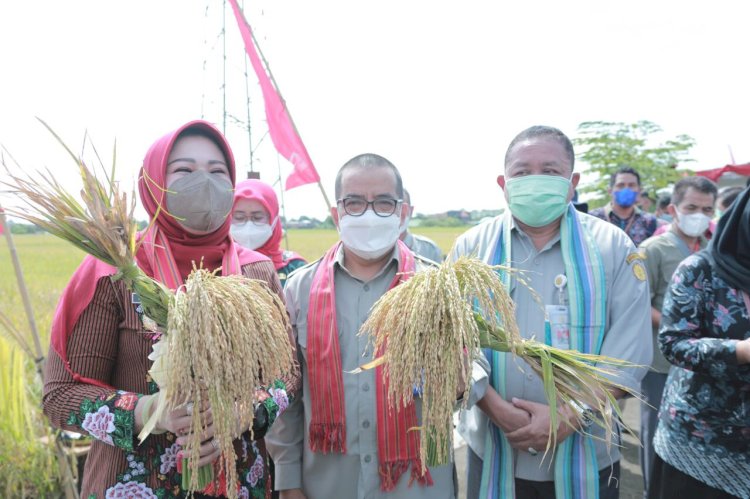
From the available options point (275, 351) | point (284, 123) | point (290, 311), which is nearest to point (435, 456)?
point (275, 351)

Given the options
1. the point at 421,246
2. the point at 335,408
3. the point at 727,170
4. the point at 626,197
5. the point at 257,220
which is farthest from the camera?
the point at 727,170

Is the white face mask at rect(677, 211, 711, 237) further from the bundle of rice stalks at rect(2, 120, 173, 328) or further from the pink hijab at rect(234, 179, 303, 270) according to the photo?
the bundle of rice stalks at rect(2, 120, 173, 328)

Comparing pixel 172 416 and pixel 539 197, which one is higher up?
pixel 539 197

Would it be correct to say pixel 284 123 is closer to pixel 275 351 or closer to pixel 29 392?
pixel 29 392

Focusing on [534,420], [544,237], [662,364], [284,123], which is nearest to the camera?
[534,420]

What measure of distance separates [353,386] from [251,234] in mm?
1755

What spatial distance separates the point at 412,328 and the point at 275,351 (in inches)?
14.8

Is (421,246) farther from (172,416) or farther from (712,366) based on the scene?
(172,416)

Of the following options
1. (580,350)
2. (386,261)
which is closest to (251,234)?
(386,261)

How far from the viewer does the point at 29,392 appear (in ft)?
13.0

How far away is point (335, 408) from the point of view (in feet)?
6.98

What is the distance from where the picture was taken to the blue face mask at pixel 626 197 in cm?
595

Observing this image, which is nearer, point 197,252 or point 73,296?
point 73,296

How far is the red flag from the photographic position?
17.8ft
